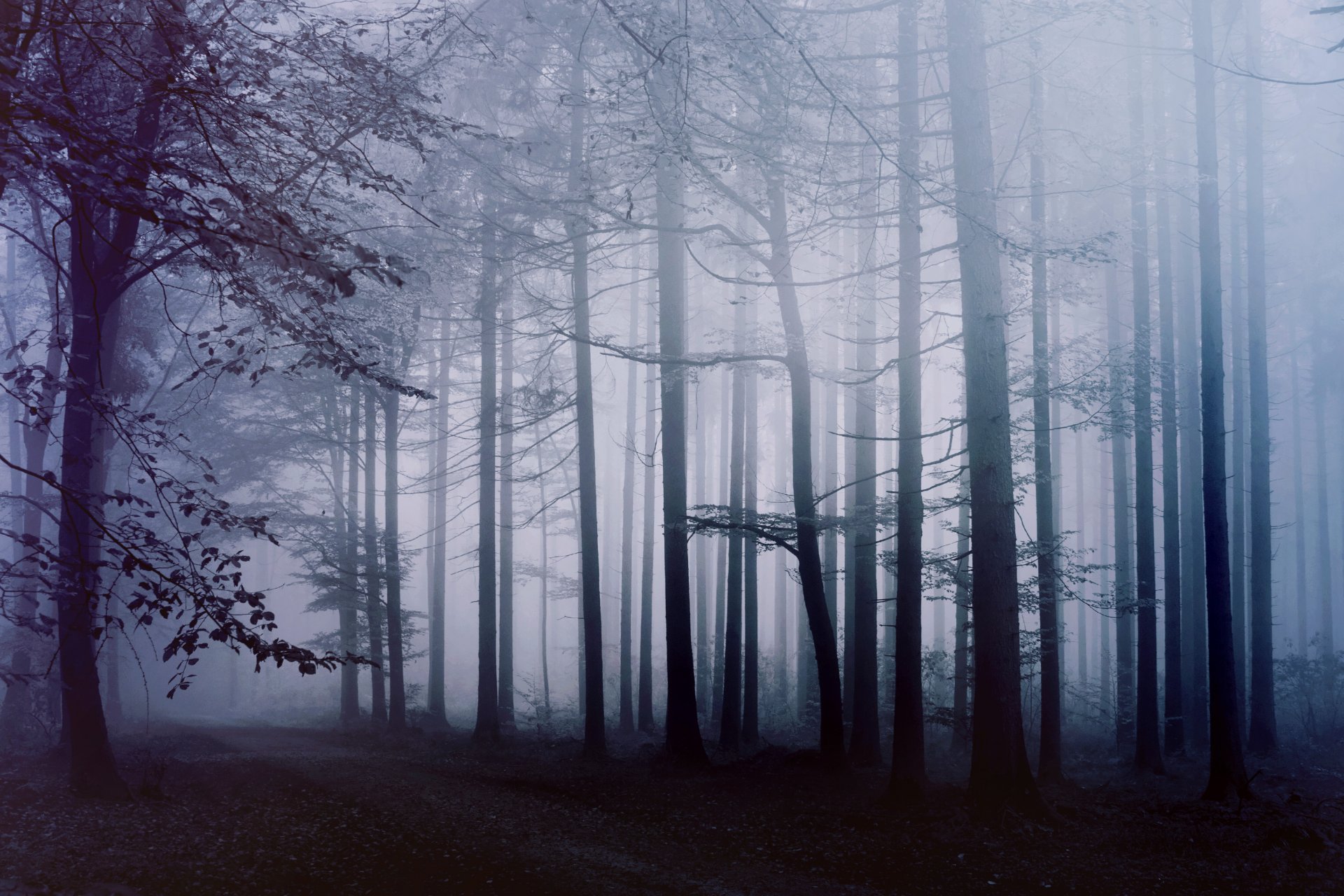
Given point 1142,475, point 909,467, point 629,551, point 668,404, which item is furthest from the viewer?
point 629,551

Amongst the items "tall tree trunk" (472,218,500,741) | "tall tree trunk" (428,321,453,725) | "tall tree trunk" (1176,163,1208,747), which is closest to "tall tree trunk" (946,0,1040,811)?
"tall tree trunk" (472,218,500,741)

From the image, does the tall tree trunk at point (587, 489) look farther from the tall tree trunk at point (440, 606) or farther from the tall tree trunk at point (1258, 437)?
the tall tree trunk at point (1258, 437)

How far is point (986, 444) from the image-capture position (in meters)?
8.96

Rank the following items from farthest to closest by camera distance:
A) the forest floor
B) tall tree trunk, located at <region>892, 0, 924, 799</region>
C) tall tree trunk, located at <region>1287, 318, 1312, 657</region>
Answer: tall tree trunk, located at <region>1287, 318, 1312, 657</region>, tall tree trunk, located at <region>892, 0, 924, 799</region>, the forest floor

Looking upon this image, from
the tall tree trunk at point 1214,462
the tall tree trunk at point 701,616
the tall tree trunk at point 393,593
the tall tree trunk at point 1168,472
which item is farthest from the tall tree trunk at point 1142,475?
the tall tree trunk at point 393,593

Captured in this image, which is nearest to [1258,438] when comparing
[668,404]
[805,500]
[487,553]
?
[805,500]

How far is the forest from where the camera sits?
588cm

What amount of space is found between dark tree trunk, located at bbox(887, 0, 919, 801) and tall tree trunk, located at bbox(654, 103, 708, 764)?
9.97 feet

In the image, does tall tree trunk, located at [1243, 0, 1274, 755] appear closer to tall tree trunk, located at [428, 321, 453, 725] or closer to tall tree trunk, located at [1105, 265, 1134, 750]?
tall tree trunk, located at [1105, 265, 1134, 750]

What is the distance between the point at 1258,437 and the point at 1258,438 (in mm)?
14

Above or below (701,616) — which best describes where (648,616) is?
above

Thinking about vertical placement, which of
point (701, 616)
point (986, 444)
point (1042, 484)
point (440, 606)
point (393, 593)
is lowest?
point (701, 616)

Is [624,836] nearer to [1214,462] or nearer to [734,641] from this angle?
[734,641]

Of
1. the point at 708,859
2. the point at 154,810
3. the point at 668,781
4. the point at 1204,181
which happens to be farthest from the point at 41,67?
the point at 1204,181
